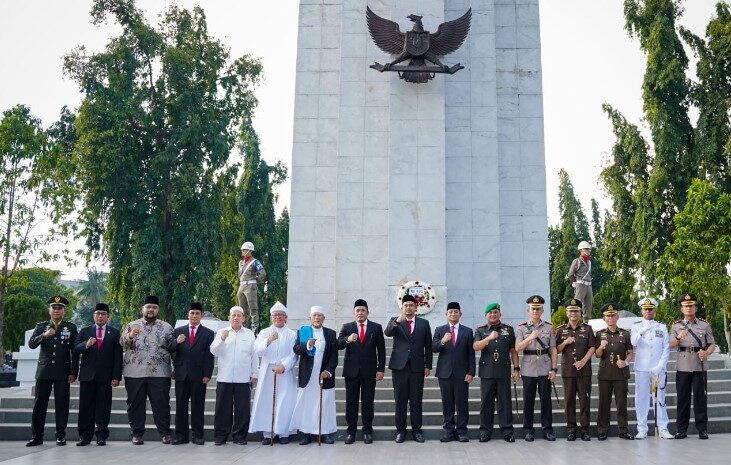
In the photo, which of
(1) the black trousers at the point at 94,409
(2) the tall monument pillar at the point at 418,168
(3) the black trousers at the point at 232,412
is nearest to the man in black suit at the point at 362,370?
(3) the black trousers at the point at 232,412

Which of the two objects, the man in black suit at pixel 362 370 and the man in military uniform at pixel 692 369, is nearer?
the man in black suit at pixel 362 370

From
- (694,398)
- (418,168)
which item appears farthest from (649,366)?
(418,168)

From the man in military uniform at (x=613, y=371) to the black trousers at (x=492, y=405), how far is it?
118 cm

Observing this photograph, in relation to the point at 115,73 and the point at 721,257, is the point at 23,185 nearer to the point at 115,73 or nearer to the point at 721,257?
the point at 115,73

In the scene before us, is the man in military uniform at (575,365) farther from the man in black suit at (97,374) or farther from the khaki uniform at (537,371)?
the man in black suit at (97,374)

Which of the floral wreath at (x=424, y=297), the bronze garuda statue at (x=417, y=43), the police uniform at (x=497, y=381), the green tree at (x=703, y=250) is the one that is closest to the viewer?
the police uniform at (x=497, y=381)

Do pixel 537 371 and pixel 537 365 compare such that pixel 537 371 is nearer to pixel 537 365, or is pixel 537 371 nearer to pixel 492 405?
pixel 537 365

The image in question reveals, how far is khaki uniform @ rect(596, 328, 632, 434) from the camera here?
919cm

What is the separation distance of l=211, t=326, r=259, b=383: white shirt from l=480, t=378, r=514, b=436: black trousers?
2880mm

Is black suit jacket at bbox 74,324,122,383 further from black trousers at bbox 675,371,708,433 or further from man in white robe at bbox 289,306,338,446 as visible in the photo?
black trousers at bbox 675,371,708,433

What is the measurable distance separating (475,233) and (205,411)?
23.0ft

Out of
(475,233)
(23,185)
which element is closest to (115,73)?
(23,185)

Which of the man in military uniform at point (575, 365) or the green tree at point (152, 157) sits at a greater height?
the green tree at point (152, 157)

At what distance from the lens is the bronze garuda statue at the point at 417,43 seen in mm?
14062
